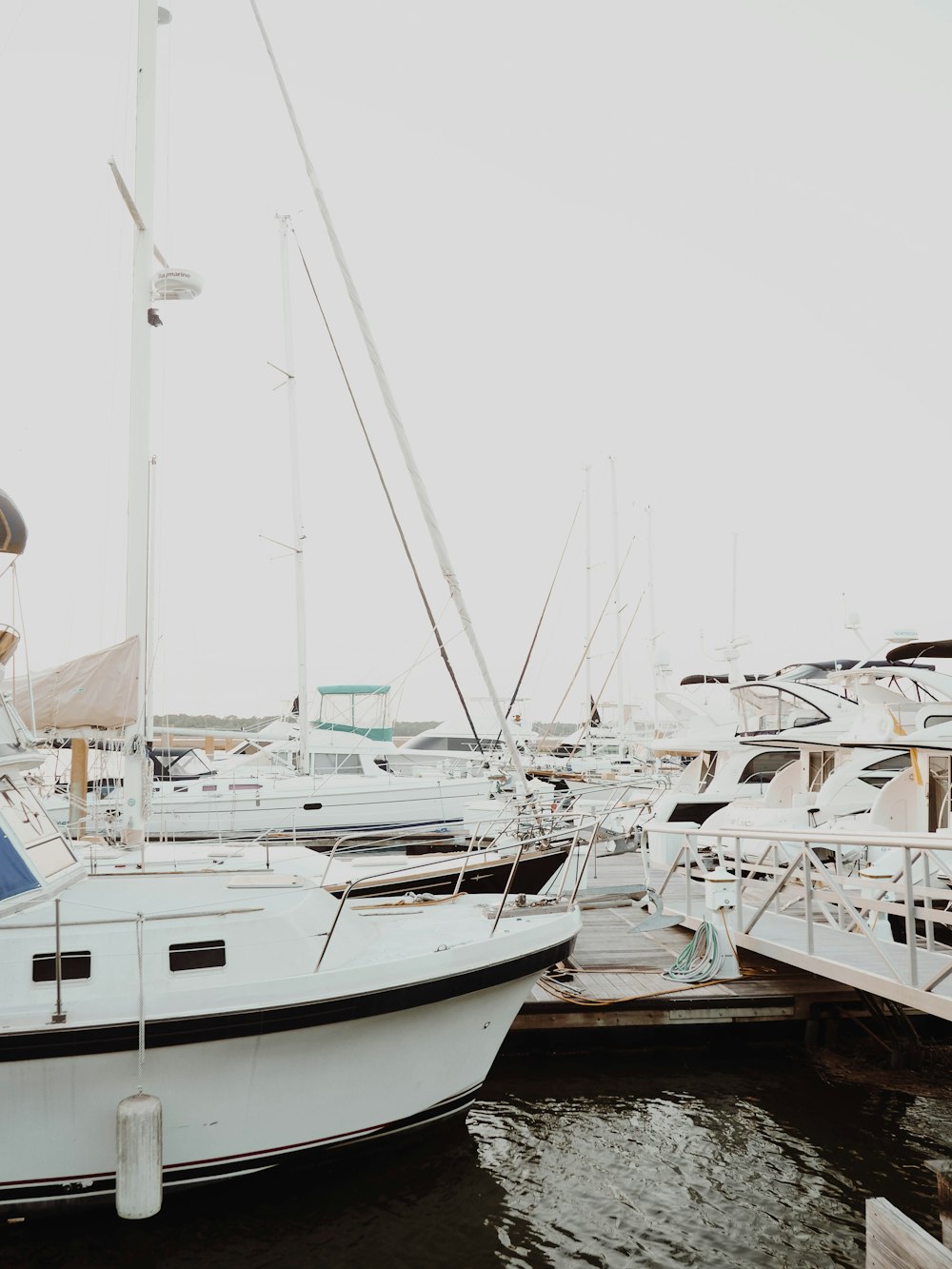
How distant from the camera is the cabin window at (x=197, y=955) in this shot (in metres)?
6.30

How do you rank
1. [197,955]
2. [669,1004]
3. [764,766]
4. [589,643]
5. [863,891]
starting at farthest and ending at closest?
[589,643] < [764,766] < [863,891] < [669,1004] < [197,955]

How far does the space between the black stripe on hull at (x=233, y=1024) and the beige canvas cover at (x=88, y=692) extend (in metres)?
3.95

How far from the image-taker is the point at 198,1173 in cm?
623

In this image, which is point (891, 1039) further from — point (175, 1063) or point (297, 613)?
point (297, 613)

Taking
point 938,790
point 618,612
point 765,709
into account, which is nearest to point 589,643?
point 618,612

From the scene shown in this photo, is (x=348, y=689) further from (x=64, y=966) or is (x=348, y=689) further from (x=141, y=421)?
(x=64, y=966)

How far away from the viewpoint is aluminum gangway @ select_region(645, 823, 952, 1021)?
279 inches

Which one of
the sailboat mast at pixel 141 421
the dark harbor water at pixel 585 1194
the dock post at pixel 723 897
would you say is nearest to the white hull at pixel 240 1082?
the dark harbor water at pixel 585 1194

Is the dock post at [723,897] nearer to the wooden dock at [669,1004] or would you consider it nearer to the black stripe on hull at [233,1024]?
the wooden dock at [669,1004]

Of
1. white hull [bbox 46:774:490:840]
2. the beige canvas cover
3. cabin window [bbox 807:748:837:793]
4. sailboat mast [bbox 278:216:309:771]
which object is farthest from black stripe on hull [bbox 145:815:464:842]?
the beige canvas cover

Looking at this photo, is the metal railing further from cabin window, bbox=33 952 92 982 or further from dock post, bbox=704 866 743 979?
cabin window, bbox=33 952 92 982

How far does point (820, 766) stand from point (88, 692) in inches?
560

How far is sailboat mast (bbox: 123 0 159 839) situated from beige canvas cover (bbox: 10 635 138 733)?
0.69 feet

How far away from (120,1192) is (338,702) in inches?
958
